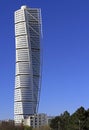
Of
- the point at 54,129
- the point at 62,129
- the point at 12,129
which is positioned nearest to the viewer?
the point at 62,129

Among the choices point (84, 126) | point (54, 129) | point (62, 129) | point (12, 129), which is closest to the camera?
point (84, 126)

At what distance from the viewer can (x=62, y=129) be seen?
342 feet

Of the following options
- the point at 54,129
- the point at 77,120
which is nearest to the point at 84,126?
the point at 77,120

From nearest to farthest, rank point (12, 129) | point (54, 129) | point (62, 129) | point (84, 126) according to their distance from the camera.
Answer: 1. point (84, 126)
2. point (62, 129)
3. point (12, 129)
4. point (54, 129)

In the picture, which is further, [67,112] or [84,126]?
[67,112]

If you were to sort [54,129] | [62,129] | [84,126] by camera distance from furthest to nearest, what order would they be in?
[54,129] → [62,129] → [84,126]

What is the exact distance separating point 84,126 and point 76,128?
212cm

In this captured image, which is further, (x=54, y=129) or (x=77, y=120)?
(x=54, y=129)

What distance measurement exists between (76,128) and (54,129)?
4309cm

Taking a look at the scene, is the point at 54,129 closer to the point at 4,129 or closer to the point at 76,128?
the point at 4,129

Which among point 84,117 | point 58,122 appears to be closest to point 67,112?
point 58,122

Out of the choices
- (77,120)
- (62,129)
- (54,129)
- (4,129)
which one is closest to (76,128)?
(77,120)

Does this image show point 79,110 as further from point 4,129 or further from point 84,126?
point 4,129

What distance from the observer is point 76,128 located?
77.9 metres
